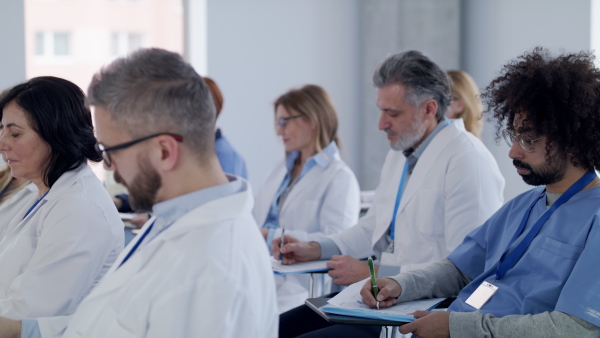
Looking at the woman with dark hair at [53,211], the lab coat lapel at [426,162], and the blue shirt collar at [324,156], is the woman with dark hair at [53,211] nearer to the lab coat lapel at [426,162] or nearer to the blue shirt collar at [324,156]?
the lab coat lapel at [426,162]

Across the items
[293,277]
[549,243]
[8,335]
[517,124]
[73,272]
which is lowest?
[293,277]

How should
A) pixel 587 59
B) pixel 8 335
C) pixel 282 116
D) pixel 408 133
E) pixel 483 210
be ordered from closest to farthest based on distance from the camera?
pixel 8 335, pixel 587 59, pixel 483 210, pixel 408 133, pixel 282 116

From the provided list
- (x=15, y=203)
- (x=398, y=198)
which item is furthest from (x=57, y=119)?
→ (x=398, y=198)

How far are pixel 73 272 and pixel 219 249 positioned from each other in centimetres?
81

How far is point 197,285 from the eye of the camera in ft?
3.98

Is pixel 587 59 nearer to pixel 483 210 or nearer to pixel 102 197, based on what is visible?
pixel 483 210

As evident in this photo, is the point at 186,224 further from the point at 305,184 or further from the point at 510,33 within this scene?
the point at 510,33

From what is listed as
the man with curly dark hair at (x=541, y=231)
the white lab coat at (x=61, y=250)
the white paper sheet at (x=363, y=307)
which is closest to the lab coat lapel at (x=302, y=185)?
the white paper sheet at (x=363, y=307)

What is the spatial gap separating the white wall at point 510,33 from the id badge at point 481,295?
2666 millimetres

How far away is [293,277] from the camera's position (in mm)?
3371

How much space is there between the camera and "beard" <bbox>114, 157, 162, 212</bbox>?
134 centimetres

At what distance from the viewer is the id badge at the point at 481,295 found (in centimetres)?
190

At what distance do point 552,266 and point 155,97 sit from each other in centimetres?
115

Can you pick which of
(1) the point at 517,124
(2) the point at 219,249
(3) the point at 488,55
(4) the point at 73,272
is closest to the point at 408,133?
(1) the point at 517,124
